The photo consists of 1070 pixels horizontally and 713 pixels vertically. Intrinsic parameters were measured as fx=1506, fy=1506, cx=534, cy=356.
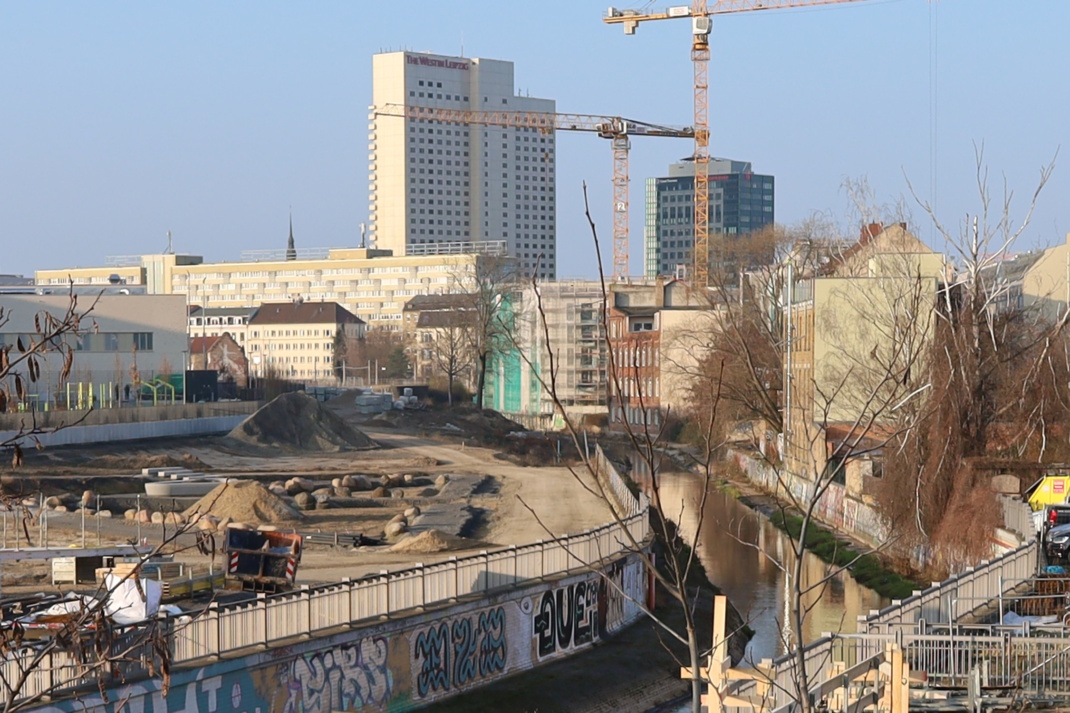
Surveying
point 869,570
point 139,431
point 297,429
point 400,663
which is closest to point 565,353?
point 297,429

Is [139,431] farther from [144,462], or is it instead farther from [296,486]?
[296,486]

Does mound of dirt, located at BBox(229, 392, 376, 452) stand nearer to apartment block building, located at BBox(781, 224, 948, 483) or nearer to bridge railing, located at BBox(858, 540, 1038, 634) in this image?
apartment block building, located at BBox(781, 224, 948, 483)

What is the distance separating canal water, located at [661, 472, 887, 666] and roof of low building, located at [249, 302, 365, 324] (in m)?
113

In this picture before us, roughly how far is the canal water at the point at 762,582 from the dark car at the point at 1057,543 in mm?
4372

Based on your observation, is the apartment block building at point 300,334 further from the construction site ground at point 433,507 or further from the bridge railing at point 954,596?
the bridge railing at point 954,596

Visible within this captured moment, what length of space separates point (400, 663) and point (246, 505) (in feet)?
67.5

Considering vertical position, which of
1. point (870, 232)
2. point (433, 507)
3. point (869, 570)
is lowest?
point (869, 570)

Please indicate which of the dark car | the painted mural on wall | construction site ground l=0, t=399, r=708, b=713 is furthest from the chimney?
the painted mural on wall

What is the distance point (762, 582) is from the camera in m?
42.3

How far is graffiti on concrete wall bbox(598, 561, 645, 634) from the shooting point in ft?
106

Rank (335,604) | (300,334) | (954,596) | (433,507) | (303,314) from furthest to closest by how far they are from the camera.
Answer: (303,314) → (300,334) → (433,507) → (335,604) → (954,596)

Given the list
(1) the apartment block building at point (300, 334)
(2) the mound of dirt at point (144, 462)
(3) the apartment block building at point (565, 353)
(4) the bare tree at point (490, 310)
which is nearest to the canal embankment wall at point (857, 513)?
(2) the mound of dirt at point (144, 462)

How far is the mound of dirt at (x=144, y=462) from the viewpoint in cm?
5944

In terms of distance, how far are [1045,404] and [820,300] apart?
19869 millimetres
